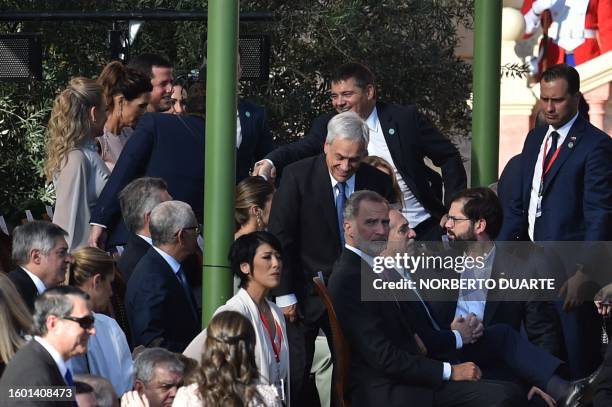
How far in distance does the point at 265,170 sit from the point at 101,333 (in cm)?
208

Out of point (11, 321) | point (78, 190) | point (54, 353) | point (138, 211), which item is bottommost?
point (54, 353)

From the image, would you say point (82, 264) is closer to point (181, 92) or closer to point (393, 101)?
point (181, 92)

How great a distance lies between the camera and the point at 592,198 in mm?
9695

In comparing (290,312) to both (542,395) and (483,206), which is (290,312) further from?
(542,395)

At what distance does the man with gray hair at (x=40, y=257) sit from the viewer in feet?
26.7

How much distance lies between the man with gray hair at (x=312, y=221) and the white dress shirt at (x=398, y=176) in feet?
2.29

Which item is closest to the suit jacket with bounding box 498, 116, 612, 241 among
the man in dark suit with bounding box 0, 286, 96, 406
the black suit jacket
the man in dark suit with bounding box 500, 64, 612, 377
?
the man in dark suit with bounding box 500, 64, 612, 377

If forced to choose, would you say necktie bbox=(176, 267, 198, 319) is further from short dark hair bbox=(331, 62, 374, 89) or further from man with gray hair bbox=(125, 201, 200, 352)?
short dark hair bbox=(331, 62, 374, 89)

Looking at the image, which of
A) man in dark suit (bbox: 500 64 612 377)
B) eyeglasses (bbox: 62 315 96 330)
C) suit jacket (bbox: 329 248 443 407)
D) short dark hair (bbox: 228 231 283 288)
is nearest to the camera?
eyeglasses (bbox: 62 315 96 330)

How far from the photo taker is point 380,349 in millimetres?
8719

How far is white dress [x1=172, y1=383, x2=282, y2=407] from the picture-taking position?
25.2 ft

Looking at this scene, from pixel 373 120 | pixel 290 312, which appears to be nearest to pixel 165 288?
pixel 290 312

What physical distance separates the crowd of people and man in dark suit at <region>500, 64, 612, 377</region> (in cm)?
1

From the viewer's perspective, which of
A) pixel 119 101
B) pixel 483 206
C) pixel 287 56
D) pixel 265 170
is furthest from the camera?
pixel 287 56
